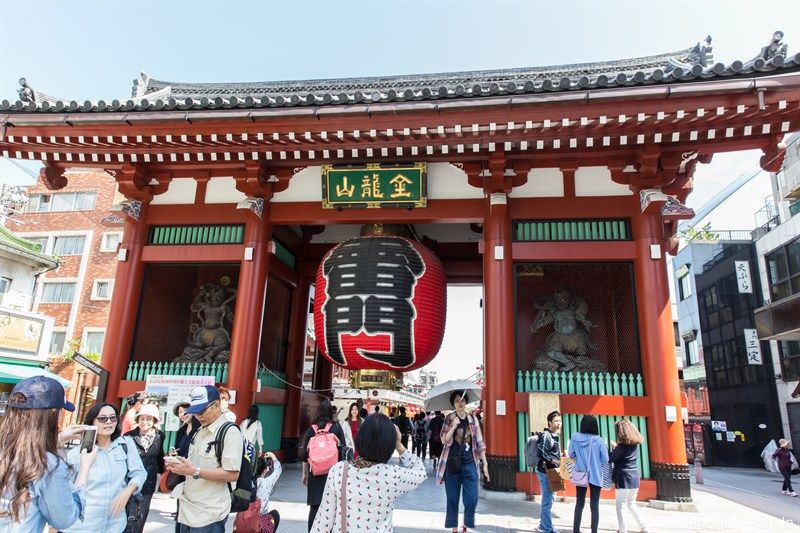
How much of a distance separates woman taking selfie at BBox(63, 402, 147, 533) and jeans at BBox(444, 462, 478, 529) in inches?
147

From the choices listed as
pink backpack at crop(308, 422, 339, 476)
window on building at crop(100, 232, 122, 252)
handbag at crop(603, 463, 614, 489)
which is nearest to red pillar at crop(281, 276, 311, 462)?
pink backpack at crop(308, 422, 339, 476)

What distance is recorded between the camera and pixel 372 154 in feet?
29.7

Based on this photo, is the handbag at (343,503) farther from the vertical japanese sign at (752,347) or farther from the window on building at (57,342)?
the window on building at (57,342)

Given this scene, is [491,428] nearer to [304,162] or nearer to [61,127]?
[304,162]

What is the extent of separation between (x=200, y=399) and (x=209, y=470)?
0.48 m

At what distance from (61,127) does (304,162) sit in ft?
13.8

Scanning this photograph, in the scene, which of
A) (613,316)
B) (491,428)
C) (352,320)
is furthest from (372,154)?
(613,316)

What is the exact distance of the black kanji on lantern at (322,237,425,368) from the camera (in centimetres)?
870

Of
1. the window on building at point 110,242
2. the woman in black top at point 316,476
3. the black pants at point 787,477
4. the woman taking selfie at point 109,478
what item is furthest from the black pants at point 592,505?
the window on building at point 110,242

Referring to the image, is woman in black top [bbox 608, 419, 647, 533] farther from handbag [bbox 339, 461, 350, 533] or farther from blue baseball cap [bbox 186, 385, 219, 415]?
blue baseball cap [bbox 186, 385, 219, 415]

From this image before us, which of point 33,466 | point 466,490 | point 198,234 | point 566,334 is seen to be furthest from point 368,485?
point 198,234

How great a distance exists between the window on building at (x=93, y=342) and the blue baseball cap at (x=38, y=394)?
29076mm

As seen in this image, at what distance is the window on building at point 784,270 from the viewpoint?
70.7 ft

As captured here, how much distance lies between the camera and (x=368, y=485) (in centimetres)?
276
